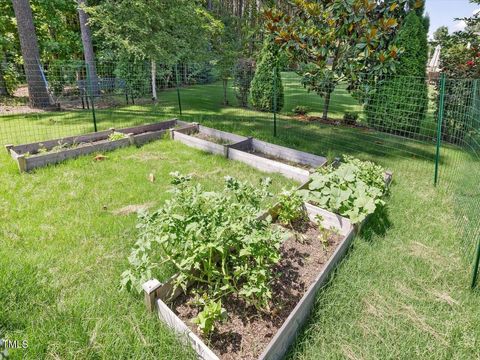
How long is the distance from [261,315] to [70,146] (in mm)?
4900

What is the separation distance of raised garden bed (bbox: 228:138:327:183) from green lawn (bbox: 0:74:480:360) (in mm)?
233

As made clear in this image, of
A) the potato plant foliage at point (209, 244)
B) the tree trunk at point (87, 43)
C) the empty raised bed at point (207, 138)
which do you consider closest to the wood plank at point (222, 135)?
the empty raised bed at point (207, 138)

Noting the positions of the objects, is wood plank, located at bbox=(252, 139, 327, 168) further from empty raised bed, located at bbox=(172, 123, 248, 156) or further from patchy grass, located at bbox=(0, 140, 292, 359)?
patchy grass, located at bbox=(0, 140, 292, 359)

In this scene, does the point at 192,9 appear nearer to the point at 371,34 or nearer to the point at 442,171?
the point at 371,34

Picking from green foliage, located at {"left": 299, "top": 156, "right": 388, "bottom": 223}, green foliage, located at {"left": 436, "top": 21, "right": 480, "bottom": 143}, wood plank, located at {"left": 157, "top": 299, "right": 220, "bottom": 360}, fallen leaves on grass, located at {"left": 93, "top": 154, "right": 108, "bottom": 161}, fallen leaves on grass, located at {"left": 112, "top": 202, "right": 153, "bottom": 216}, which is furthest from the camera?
green foliage, located at {"left": 436, "top": 21, "right": 480, "bottom": 143}

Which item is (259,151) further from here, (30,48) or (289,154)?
(30,48)

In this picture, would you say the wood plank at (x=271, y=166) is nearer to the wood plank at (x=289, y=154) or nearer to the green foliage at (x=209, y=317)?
the wood plank at (x=289, y=154)

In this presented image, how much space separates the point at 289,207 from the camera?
118 inches

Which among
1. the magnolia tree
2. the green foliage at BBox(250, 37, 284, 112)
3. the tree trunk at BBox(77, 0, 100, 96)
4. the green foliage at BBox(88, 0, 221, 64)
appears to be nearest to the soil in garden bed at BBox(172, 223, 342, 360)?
the magnolia tree

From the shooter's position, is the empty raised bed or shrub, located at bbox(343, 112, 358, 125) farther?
shrub, located at bbox(343, 112, 358, 125)

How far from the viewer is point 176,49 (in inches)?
369

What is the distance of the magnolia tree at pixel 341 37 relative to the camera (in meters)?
5.95

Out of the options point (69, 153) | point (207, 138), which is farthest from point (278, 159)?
point (69, 153)

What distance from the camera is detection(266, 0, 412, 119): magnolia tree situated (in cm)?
595
